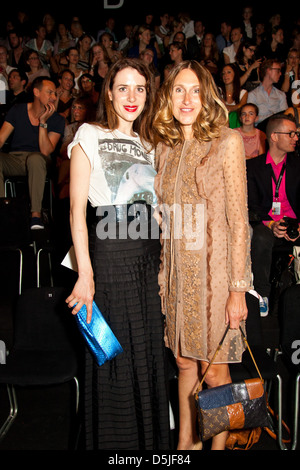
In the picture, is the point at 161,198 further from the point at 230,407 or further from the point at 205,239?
the point at 230,407

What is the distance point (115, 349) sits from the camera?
1.56 meters

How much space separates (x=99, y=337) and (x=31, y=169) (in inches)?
98.0

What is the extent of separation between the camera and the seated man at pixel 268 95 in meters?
4.91

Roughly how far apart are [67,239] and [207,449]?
2339 millimetres

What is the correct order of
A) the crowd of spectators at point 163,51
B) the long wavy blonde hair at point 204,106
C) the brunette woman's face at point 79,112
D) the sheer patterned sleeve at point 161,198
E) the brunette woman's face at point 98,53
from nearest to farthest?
the long wavy blonde hair at point 204,106 → the sheer patterned sleeve at point 161,198 → the brunette woman's face at point 79,112 → the crowd of spectators at point 163,51 → the brunette woman's face at point 98,53

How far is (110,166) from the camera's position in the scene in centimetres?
161

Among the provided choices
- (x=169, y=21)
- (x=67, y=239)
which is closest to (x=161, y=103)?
(x=67, y=239)

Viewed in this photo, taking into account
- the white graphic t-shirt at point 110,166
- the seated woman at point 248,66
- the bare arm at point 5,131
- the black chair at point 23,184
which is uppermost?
the seated woman at point 248,66

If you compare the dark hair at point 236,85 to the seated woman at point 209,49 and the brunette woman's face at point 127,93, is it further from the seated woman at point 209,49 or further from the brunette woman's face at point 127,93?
the brunette woman's face at point 127,93

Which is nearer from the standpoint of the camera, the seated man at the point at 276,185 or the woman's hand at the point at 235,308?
the woman's hand at the point at 235,308

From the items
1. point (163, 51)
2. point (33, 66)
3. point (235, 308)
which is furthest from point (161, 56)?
point (235, 308)

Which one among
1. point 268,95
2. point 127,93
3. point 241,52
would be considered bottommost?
point 127,93

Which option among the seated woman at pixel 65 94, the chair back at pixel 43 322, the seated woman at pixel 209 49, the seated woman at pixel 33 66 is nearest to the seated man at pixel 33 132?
the seated woman at pixel 65 94
